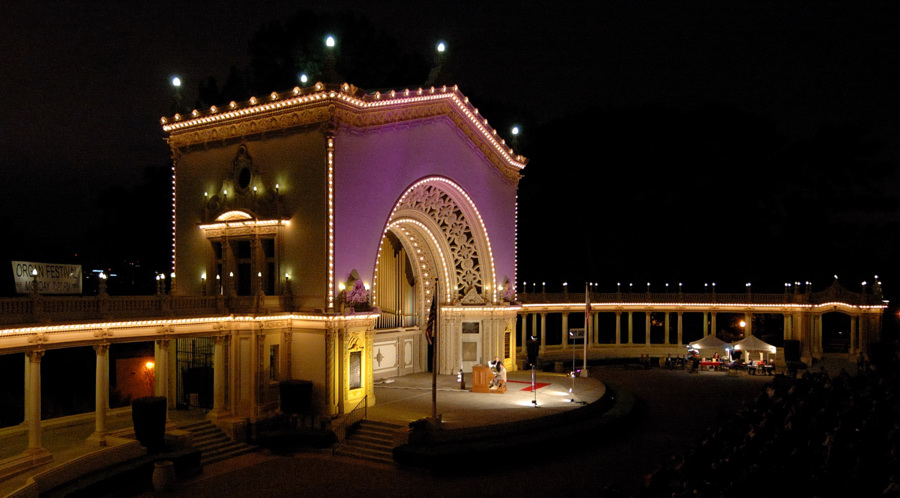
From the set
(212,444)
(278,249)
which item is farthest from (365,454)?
(278,249)

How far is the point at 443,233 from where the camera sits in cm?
3028

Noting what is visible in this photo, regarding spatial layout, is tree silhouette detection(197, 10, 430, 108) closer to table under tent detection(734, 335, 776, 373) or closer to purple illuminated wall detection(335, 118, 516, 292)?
purple illuminated wall detection(335, 118, 516, 292)

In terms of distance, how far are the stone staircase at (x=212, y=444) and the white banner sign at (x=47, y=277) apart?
5354 millimetres

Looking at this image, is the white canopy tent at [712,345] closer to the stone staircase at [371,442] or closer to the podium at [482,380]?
the podium at [482,380]

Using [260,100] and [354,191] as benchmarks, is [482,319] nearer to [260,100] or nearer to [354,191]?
[354,191]

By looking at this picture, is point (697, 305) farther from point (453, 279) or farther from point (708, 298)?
point (453, 279)

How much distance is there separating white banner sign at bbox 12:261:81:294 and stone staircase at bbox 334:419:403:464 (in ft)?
28.9

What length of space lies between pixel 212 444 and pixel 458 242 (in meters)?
14.6

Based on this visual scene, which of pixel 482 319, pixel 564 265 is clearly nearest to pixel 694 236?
pixel 564 265

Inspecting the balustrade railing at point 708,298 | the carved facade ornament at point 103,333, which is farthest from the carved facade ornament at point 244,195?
the balustrade railing at point 708,298

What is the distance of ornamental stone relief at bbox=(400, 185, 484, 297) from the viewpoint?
2883cm

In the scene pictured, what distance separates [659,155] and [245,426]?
116ft

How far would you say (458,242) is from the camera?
101 feet

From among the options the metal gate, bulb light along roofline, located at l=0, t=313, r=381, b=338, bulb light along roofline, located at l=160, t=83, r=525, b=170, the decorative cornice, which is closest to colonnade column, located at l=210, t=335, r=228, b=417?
bulb light along roofline, located at l=0, t=313, r=381, b=338
